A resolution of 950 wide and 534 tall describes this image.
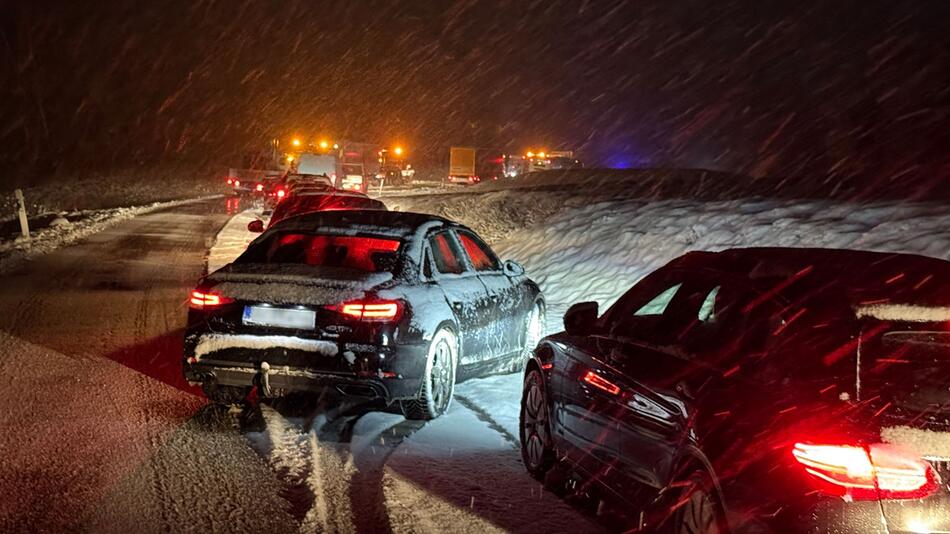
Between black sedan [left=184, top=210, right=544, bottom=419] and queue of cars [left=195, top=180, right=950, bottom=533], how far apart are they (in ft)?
0.05

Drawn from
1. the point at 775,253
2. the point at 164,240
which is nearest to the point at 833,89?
the point at 164,240

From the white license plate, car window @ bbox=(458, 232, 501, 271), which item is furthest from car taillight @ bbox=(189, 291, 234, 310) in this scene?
car window @ bbox=(458, 232, 501, 271)

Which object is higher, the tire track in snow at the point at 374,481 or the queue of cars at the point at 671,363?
the queue of cars at the point at 671,363

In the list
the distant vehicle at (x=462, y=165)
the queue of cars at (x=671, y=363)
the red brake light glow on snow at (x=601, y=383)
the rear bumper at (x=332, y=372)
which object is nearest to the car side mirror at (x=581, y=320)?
the queue of cars at (x=671, y=363)

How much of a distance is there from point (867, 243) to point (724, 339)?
9673 millimetres

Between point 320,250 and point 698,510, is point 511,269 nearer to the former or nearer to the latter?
point 320,250

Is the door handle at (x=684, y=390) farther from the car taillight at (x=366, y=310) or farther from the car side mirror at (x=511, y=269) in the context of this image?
the car side mirror at (x=511, y=269)

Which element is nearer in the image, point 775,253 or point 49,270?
point 775,253

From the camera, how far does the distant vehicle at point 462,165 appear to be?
221ft

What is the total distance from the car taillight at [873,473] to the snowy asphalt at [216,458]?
2.03 meters

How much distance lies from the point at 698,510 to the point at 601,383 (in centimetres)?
121

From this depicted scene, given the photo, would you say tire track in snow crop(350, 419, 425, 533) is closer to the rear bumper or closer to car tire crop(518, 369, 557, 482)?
the rear bumper

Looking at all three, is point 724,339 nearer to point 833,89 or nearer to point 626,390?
point 626,390

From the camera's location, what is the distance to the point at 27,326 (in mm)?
10641
